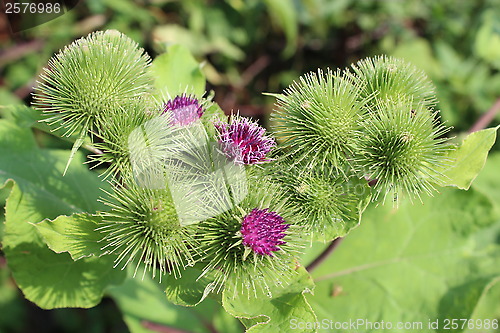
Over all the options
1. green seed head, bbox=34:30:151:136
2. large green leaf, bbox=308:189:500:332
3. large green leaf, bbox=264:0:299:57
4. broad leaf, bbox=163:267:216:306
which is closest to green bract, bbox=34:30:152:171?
green seed head, bbox=34:30:151:136

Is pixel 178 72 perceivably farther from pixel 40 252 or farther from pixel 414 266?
pixel 414 266

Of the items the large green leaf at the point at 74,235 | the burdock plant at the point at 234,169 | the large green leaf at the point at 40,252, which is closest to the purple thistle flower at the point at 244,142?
the burdock plant at the point at 234,169

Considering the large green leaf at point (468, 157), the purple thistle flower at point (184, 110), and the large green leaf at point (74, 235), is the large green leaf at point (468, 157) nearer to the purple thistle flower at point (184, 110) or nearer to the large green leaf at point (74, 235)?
the purple thistle flower at point (184, 110)

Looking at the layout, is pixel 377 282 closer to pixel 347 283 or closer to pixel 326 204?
pixel 347 283

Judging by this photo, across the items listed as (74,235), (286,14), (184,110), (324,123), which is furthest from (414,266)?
(286,14)

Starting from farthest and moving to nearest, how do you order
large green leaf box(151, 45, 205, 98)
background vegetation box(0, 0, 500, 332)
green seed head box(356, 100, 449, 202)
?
1. background vegetation box(0, 0, 500, 332)
2. large green leaf box(151, 45, 205, 98)
3. green seed head box(356, 100, 449, 202)

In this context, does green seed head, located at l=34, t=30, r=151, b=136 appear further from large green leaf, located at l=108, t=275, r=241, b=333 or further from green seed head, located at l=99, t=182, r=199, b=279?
large green leaf, located at l=108, t=275, r=241, b=333

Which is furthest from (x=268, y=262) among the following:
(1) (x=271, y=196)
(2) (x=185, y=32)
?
(2) (x=185, y=32)
